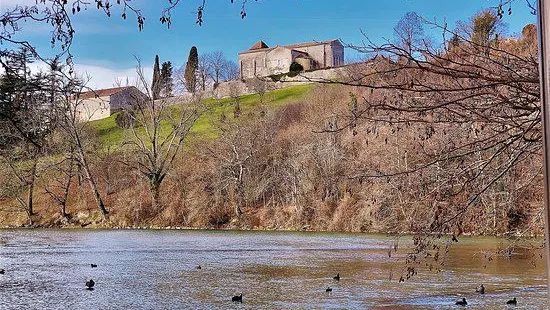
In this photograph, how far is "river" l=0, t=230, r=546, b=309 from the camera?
11805 millimetres

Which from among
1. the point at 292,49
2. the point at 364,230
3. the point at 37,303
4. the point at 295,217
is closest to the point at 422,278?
the point at 37,303

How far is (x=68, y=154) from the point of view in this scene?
44.7 meters

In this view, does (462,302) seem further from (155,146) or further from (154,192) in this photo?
(155,146)

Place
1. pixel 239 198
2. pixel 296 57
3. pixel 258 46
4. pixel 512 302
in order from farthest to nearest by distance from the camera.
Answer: pixel 258 46 → pixel 296 57 → pixel 239 198 → pixel 512 302

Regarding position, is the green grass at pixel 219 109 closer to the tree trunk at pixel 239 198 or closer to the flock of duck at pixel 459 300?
the tree trunk at pixel 239 198

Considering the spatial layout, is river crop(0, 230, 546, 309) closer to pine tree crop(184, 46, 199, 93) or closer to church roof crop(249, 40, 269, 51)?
pine tree crop(184, 46, 199, 93)

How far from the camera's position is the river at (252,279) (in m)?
11.8

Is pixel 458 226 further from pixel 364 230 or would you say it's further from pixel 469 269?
pixel 364 230

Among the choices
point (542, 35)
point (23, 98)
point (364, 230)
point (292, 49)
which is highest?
point (292, 49)

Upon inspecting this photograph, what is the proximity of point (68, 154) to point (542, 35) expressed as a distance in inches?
1797

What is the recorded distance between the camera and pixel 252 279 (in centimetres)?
1512

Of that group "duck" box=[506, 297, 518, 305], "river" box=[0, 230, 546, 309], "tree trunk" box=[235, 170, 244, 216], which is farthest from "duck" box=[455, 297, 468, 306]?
"tree trunk" box=[235, 170, 244, 216]

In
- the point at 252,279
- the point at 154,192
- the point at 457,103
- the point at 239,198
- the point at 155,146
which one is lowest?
the point at 252,279

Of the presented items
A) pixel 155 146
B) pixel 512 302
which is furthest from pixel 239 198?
pixel 512 302
